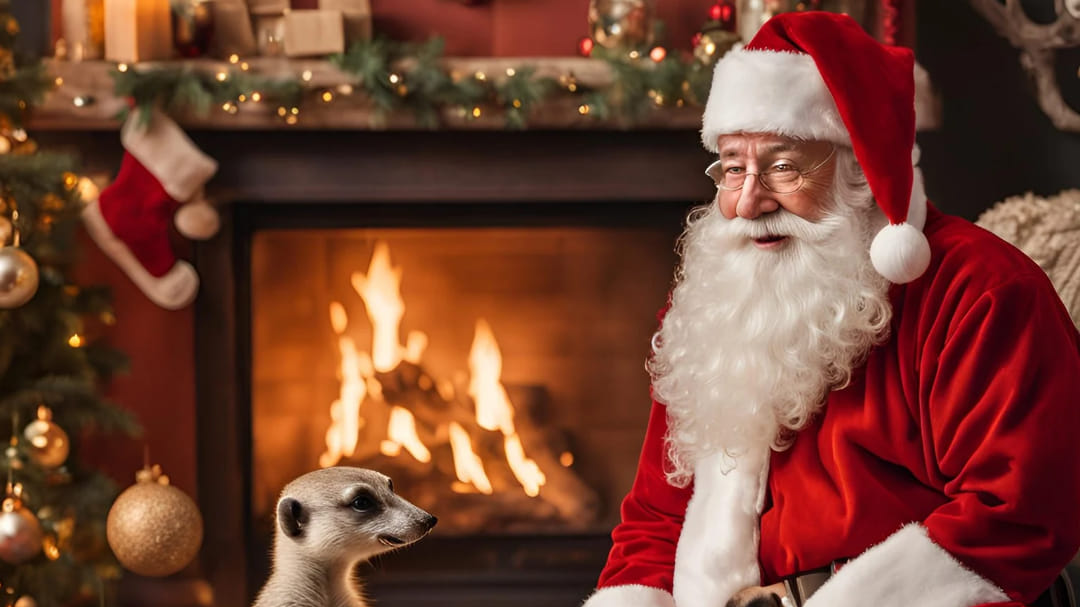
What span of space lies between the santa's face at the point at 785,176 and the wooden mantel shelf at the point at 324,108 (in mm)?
1196

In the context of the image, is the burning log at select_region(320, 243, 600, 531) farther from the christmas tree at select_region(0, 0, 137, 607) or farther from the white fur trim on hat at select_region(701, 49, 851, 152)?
the white fur trim on hat at select_region(701, 49, 851, 152)

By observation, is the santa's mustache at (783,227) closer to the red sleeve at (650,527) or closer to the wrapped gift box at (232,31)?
the red sleeve at (650,527)

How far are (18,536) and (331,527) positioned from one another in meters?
1.57

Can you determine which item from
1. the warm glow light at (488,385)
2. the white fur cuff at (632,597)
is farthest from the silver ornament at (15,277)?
the white fur cuff at (632,597)

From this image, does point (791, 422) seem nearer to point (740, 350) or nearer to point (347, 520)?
point (740, 350)

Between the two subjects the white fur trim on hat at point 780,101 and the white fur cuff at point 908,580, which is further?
the white fur trim on hat at point 780,101

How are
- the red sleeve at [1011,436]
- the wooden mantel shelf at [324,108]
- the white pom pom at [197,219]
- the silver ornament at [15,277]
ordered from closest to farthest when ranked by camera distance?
the red sleeve at [1011,436], the silver ornament at [15,277], the wooden mantel shelf at [324,108], the white pom pom at [197,219]

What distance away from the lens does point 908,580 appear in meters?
1.37

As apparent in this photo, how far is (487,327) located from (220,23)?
103 cm

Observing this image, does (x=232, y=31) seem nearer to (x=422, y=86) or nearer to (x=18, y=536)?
(x=422, y=86)

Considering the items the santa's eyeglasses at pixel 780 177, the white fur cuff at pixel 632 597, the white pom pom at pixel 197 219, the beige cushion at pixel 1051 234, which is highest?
the santa's eyeglasses at pixel 780 177

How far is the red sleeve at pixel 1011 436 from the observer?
1.31 meters

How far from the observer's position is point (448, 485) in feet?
10.2

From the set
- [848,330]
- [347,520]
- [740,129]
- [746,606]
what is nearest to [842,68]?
[740,129]
